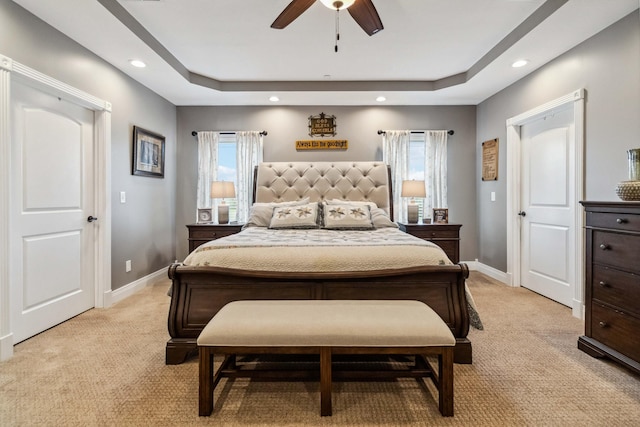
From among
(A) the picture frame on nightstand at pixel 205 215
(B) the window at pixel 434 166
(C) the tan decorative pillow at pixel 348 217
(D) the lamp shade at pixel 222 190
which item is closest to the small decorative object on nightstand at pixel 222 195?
(D) the lamp shade at pixel 222 190

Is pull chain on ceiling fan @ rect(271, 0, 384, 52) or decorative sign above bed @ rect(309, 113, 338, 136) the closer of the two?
pull chain on ceiling fan @ rect(271, 0, 384, 52)

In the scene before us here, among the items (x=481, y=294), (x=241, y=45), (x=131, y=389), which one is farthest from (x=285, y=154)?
(x=131, y=389)

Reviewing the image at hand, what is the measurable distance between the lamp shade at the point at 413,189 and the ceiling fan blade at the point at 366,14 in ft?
7.54

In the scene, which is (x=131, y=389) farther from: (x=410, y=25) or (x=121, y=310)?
(x=410, y=25)

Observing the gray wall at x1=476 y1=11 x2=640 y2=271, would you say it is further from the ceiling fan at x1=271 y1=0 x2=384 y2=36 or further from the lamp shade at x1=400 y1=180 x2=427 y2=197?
the ceiling fan at x1=271 y1=0 x2=384 y2=36

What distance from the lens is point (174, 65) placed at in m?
3.52

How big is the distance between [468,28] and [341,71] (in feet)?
4.92

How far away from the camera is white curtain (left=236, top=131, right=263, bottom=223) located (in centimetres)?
471

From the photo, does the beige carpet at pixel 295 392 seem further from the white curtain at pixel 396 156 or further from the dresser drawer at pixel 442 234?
the white curtain at pixel 396 156

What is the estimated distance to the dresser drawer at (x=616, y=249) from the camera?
1.94m

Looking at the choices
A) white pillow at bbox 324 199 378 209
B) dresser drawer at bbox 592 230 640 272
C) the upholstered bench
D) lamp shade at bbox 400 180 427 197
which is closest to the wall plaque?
lamp shade at bbox 400 180 427 197

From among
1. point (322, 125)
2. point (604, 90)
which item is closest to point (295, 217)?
point (322, 125)

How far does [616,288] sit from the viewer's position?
2.06 meters

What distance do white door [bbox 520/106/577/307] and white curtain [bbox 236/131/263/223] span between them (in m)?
3.60
